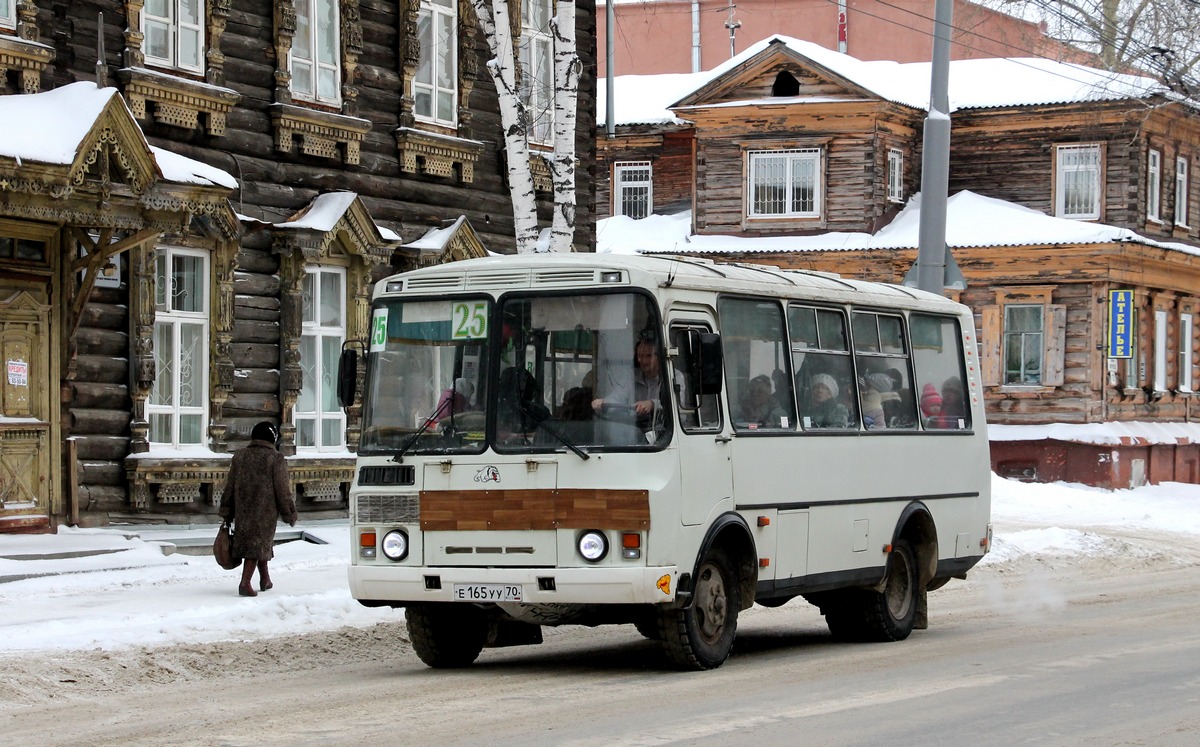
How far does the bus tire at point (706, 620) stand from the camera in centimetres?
1158

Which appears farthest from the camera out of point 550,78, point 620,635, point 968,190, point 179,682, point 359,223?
point 968,190

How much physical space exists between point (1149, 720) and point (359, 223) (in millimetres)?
14265

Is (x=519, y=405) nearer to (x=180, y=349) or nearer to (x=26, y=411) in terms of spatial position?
(x=26, y=411)

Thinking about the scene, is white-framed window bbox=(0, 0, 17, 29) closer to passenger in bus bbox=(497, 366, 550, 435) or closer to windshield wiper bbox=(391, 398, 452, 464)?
windshield wiper bbox=(391, 398, 452, 464)

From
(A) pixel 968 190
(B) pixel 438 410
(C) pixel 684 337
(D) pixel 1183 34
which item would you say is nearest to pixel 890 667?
(C) pixel 684 337

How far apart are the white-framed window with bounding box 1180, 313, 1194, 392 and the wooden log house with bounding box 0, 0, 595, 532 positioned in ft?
78.0

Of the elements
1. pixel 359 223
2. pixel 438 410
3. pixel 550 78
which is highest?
pixel 550 78

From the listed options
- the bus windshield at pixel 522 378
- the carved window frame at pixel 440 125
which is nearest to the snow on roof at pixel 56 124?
the carved window frame at pixel 440 125

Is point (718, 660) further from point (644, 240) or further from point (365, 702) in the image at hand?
point (644, 240)

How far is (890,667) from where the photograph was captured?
481 inches

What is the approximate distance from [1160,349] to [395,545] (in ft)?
111

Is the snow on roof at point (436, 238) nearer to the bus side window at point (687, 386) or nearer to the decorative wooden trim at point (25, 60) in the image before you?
the decorative wooden trim at point (25, 60)

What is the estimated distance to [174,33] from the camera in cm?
1984

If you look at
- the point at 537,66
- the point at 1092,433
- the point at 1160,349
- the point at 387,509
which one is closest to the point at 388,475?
the point at 387,509
